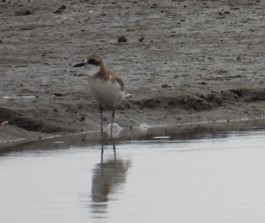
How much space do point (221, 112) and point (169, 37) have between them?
4014 mm

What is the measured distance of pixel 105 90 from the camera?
13797 millimetres

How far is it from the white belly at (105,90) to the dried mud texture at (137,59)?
2.44ft

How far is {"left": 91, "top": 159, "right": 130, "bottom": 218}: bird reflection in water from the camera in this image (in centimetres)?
992

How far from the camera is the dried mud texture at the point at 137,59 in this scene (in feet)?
50.1


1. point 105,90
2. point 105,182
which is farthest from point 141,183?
point 105,90

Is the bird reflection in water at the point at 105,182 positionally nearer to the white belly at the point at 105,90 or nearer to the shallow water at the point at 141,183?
the shallow water at the point at 141,183

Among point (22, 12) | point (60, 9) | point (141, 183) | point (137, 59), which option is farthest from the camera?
point (60, 9)

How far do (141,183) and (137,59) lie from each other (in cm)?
729

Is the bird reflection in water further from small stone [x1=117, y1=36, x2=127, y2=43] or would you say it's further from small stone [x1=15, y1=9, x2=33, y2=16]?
small stone [x1=15, y1=9, x2=33, y2=16]

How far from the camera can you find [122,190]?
10.6m

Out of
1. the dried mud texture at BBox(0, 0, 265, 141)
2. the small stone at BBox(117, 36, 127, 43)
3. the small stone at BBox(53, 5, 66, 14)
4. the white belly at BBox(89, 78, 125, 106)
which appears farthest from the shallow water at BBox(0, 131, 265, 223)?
the small stone at BBox(53, 5, 66, 14)

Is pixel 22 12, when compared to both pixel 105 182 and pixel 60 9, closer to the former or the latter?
pixel 60 9

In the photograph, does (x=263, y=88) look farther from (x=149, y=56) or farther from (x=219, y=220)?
(x=219, y=220)

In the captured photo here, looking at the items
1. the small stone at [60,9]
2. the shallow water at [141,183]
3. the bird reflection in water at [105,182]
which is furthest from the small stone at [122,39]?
the bird reflection in water at [105,182]
